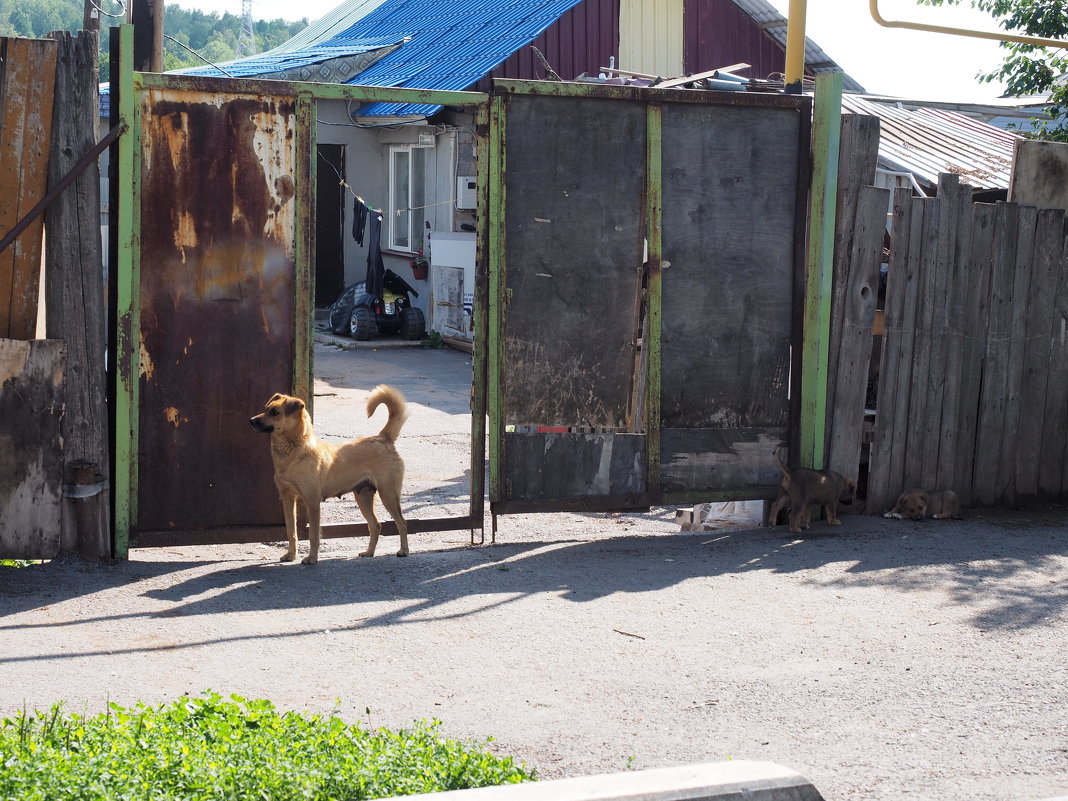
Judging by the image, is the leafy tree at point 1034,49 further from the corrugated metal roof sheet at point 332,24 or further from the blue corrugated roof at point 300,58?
the corrugated metal roof sheet at point 332,24

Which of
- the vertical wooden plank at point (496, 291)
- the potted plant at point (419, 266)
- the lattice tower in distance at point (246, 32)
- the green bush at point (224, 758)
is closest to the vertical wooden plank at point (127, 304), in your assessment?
the vertical wooden plank at point (496, 291)

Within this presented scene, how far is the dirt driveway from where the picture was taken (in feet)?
14.6

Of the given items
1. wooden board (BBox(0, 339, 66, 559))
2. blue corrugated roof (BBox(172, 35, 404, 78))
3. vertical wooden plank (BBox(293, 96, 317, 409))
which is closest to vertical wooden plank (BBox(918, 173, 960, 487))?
vertical wooden plank (BBox(293, 96, 317, 409))

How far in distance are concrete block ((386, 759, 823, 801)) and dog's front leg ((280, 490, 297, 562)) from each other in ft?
11.4

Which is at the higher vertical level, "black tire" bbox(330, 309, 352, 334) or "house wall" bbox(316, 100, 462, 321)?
"house wall" bbox(316, 100, 462, 321)

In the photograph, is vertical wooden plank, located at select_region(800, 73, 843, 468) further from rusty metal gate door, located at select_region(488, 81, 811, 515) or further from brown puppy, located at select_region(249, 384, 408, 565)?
brown puppy, located at select_region(249, 384, 408, 565)

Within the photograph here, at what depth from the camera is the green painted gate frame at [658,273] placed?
7094 mm

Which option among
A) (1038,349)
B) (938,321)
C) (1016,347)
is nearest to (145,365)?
(938,321)

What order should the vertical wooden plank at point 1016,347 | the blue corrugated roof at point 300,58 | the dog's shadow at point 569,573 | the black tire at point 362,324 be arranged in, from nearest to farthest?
1. the dog's shadow at point 569,573
2. the vertical wooden plank at point 1016,347
3. the black tire at point 362,324
4. the blue corrugated roof at point 300,58

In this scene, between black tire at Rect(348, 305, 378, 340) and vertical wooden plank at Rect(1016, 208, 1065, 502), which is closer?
vertical wooden plank at Rect(1016, 208, 1065, 502)

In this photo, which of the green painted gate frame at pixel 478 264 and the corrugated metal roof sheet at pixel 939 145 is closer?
the green painted gate frame at pixel 478 264

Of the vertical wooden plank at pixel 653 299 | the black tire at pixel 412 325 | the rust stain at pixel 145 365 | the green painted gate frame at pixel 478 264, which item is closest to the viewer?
the green painted gate frame at pixel 478 264

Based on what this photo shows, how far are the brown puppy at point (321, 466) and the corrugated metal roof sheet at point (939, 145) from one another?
7021 millimetres

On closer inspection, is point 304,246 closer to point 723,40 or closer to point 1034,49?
point 1034,49
